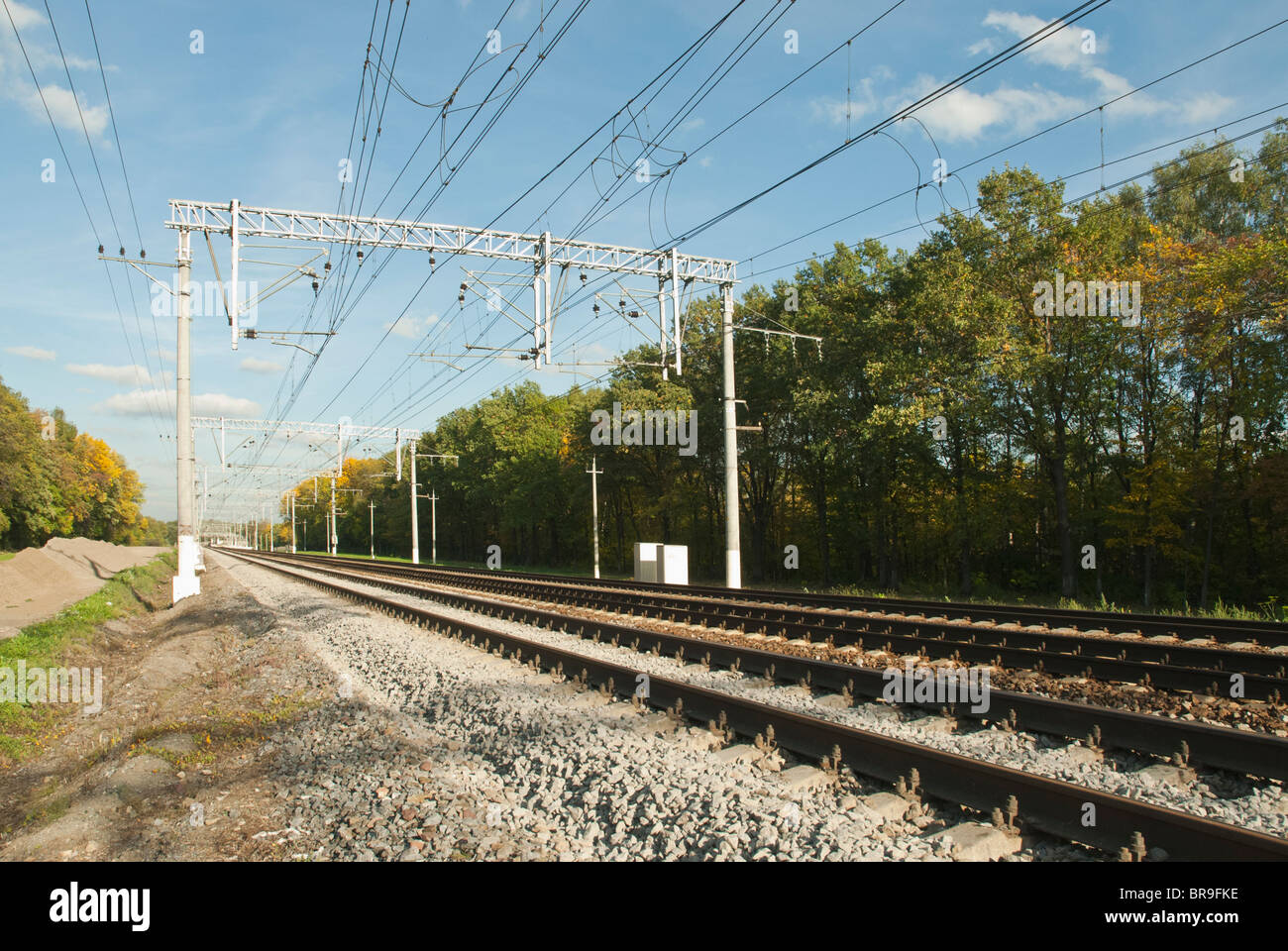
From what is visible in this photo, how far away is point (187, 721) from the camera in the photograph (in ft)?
31.3

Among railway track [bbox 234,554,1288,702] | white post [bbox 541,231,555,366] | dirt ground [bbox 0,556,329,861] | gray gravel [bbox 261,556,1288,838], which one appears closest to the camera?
gray gravel [bbox 261,556,1288,838]

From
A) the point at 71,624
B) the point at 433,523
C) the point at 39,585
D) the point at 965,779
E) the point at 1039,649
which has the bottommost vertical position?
the point at 39,585

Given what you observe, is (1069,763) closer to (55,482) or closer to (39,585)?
(39,585)

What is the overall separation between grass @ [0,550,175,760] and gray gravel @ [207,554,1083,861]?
425 centimetres

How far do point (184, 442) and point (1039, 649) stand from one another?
25681 mm

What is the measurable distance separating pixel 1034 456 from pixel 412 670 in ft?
99.4

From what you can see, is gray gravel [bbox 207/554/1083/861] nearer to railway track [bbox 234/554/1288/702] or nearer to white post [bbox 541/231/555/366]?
railway track [bbox 234/554/1288/702]

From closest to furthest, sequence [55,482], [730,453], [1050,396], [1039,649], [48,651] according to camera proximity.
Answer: [1039,649] → [48,651] → [730,453] → [1050,396] → [55,482]

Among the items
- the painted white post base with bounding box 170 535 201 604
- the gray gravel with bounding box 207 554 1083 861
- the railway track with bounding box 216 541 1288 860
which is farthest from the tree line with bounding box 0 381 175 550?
the railway track with bounding box 216 541 1288 860

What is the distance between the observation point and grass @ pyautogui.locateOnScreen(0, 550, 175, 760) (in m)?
10.4

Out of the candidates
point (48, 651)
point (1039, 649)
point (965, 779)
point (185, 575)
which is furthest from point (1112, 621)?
point (185, 575)

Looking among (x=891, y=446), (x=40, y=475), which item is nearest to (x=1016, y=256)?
(x=891, y=446)

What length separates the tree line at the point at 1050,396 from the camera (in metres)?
25.9

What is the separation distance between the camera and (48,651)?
641 inches
